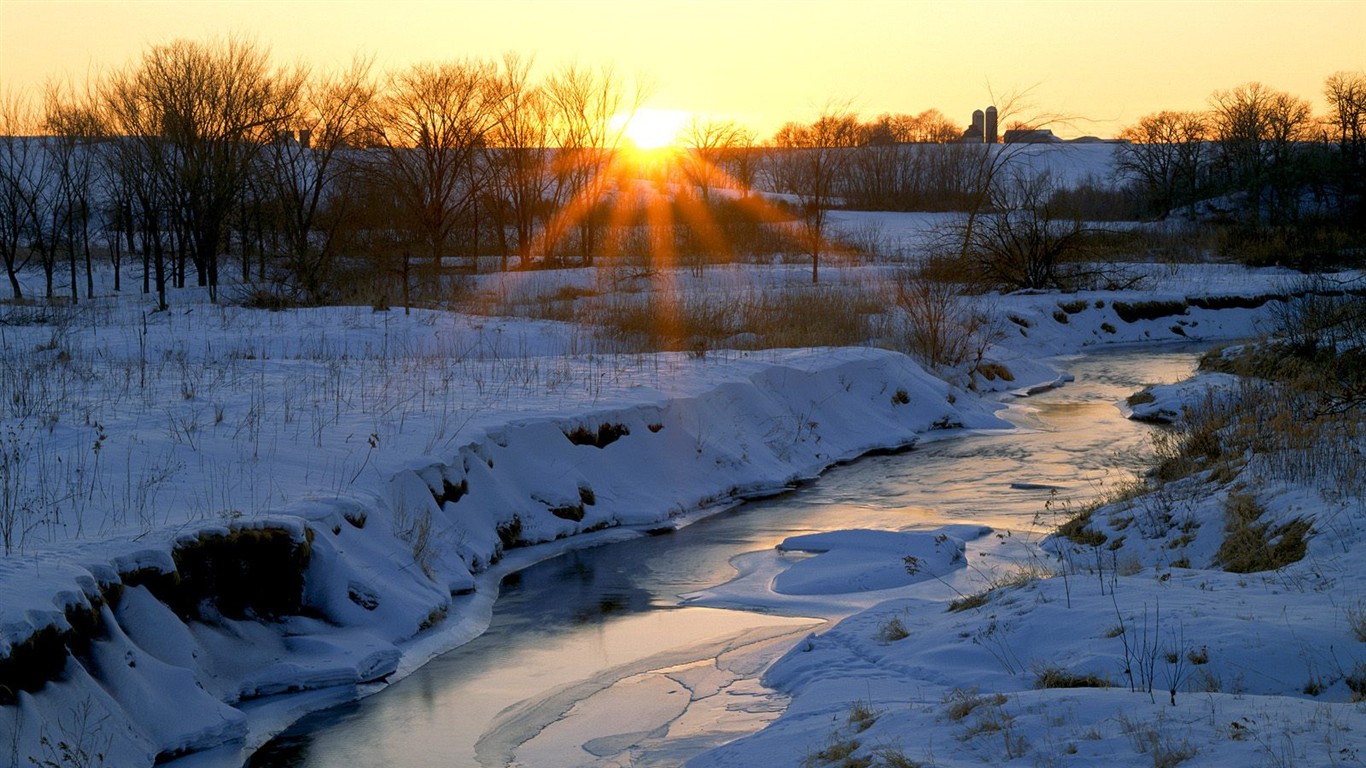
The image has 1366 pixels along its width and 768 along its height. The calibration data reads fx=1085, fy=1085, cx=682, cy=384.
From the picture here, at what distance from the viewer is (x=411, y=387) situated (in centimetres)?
1433

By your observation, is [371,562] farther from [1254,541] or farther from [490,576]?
[1254,541]

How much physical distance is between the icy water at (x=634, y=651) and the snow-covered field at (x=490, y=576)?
0.37 metres

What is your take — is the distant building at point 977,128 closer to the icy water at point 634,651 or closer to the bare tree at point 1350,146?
the bare tree at point 1350,146

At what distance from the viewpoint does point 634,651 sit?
27.4 ft

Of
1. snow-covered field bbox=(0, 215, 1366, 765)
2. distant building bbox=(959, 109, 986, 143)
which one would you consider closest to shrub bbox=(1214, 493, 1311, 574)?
snow-covered field bbox=(0, 215, 1366, 765)

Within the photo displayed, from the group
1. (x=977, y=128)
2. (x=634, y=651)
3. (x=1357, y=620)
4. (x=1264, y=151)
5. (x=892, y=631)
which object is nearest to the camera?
(x=1357, y=620)

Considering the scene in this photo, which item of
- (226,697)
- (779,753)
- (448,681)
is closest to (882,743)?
(779,753)

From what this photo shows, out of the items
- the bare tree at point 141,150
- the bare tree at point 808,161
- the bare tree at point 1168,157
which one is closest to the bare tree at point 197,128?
the bare tree at point 141,150

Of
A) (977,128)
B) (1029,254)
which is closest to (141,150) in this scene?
(1029,254)

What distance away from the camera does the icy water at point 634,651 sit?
6.59 m

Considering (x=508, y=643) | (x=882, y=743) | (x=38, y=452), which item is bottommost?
(x=508, y=643)

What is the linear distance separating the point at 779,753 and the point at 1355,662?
9.36 ft

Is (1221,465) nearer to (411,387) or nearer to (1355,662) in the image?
(1355,662)

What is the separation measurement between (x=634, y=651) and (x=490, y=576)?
2679mm
